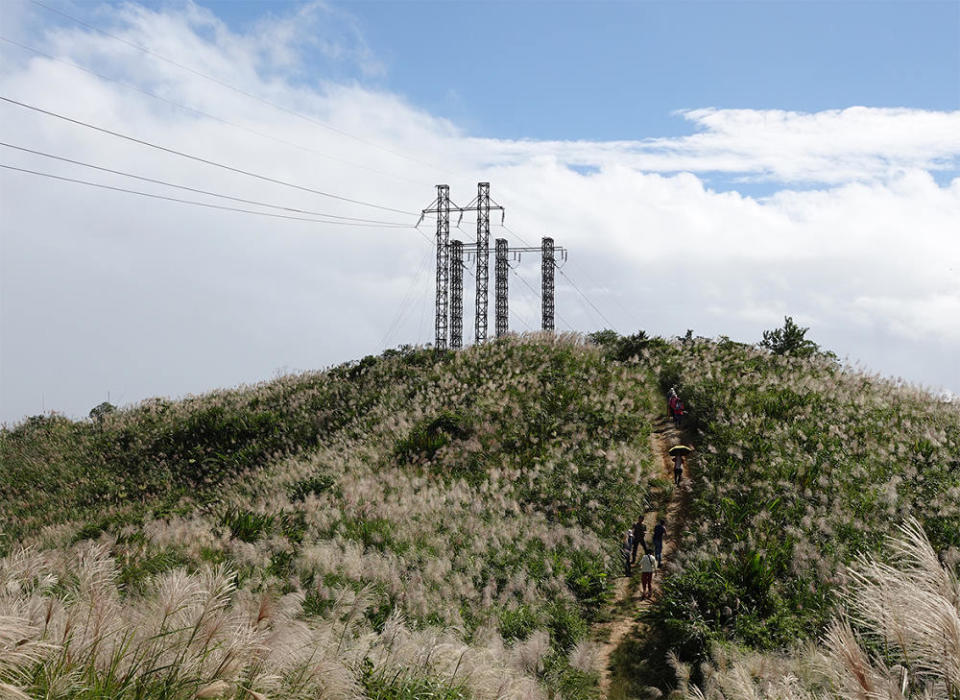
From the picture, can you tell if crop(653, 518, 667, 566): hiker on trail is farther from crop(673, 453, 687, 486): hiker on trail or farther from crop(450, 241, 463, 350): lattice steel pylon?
crop(450, 241, 463, 350): lattice steel pylon

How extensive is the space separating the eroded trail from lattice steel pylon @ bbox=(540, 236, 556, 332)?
35.0m

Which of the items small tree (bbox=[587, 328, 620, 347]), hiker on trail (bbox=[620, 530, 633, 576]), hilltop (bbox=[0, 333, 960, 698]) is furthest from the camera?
small tree (bbox=[587, 328, 620, 347])

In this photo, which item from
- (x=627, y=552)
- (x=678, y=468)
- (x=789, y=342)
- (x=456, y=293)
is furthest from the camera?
(x=456, y=293)

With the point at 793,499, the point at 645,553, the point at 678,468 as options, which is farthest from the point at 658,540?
the point at 678,468

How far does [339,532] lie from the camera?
52.7ft

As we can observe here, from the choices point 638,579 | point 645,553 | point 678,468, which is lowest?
point 638,579

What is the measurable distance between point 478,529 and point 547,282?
43324 mm

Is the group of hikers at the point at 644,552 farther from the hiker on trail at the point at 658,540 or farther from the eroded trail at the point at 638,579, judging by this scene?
the eroded trail at the point at 638,579

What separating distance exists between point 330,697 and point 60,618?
2385mm

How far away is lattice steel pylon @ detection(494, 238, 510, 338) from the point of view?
55812 millimetres

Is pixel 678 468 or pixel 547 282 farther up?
pixel 547 282

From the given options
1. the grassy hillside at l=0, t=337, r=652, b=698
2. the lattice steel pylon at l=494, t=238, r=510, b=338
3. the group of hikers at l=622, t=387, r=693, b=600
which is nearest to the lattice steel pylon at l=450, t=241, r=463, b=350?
the lattice steel pylon at l=494, t=238, r=510, b=338

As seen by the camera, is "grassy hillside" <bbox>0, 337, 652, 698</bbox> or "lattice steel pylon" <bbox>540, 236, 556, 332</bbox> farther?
"lattice steel pylon" <bbox>540, 236, 556, 332</bbox>

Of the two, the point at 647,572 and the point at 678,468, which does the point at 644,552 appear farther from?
the point at 678,468
